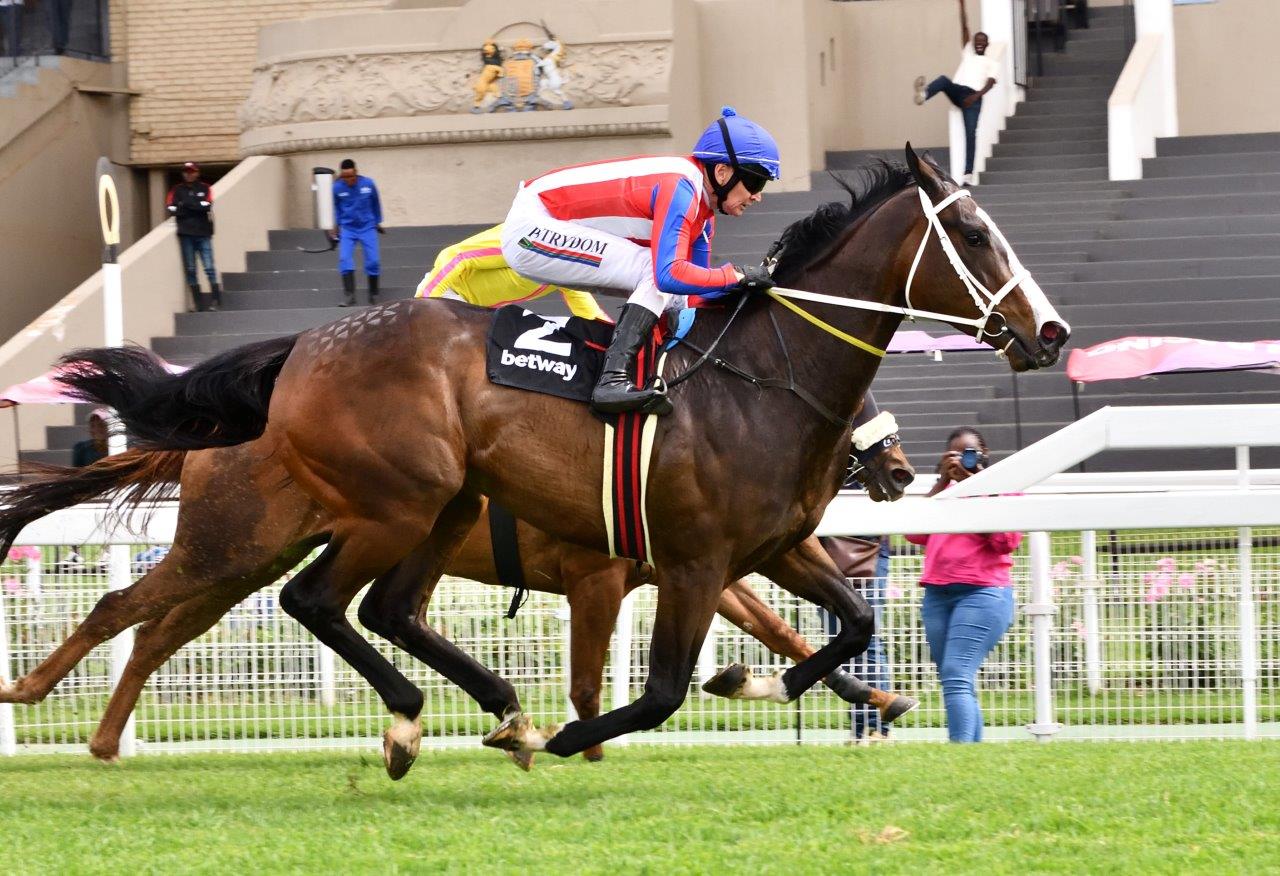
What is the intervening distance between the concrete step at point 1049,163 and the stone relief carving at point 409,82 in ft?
10.7

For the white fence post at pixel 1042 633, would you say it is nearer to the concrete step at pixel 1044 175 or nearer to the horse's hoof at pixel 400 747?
the horse's hoof at pixel 400 747

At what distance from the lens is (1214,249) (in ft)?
50.9

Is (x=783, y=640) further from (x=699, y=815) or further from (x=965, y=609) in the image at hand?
(x=699, y=815)

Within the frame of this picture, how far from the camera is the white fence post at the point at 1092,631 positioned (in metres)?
7.32

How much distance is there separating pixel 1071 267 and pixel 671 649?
10708 mm

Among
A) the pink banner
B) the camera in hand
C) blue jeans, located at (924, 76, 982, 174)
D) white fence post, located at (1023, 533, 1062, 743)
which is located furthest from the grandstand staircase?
white fence post, located at (1023, 533, 1062, 743)

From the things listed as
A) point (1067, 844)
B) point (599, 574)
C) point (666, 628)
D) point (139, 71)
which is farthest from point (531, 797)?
point (139, 71)

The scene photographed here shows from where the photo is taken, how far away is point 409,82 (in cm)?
1797

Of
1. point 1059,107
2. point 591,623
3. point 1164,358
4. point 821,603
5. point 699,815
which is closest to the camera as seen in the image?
point 699,815

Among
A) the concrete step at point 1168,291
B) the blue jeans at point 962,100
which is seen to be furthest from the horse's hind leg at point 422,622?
the blue jeans at point 962,100

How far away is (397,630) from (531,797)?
73cm

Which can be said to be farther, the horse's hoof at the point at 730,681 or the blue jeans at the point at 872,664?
the blue jeans at the point at 872,664

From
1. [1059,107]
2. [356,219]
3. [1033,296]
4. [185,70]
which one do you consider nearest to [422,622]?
[1033,296]

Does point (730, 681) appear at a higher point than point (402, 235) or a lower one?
lower
